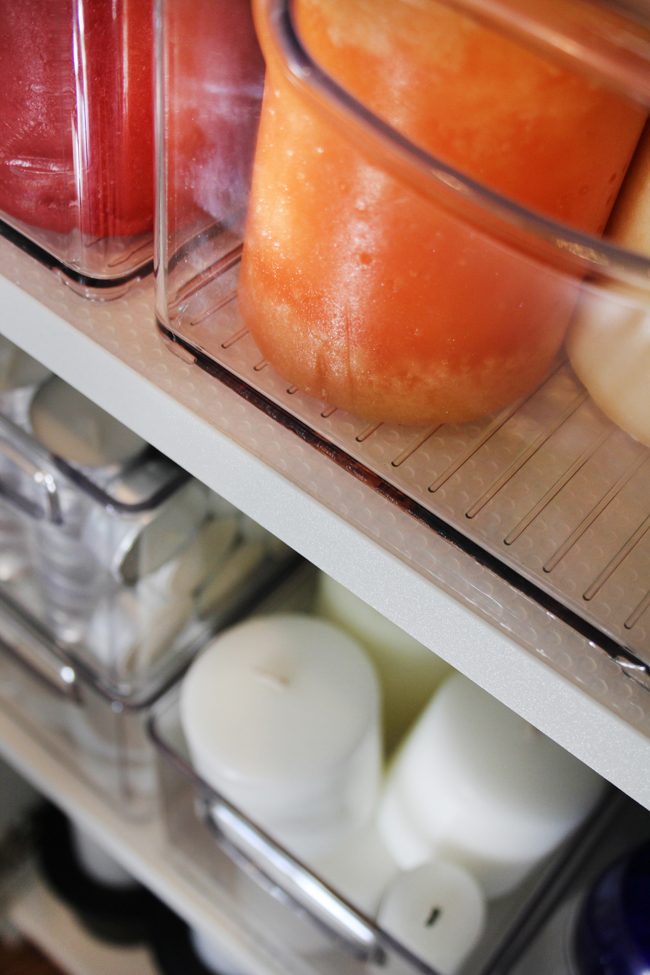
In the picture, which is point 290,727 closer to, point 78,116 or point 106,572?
point 106,572

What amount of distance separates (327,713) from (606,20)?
1.00 ft

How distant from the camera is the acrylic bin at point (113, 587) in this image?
0.41 m

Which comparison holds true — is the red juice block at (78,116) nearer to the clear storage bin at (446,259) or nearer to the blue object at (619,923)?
the clear storage bin at (446,259)

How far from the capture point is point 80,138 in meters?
0.25

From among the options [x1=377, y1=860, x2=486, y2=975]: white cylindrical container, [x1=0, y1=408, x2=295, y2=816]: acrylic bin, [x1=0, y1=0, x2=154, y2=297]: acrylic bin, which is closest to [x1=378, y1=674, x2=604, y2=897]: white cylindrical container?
[x1=377, y1=860, x2=486, y2=975]: white cylindrical container

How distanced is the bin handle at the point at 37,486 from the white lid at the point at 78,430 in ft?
0.04

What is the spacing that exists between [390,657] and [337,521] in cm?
23

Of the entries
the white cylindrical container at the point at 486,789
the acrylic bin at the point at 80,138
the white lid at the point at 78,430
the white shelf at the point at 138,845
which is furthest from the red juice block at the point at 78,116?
the white shelf at the point at 138,845

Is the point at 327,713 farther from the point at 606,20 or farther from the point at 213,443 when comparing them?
the point at 606,20

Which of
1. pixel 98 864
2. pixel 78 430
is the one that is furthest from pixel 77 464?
pixel 98 864

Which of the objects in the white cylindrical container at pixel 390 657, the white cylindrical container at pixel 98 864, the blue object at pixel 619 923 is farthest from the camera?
the white cylindrical container at pixel 98 864

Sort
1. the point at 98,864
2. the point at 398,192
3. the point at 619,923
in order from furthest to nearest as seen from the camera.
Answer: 1. the point at 98,864
2. the point at 619,923
3. the point at 398,192

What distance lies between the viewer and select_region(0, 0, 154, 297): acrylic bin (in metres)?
0.24

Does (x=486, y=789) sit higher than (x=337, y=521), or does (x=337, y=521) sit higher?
(x=337, y=521)
